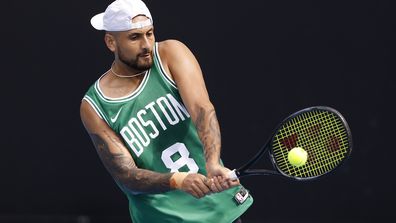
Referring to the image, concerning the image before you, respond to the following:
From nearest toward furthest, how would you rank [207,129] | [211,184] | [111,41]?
1. [211,184]
2. [207,129]
3. [111,41]

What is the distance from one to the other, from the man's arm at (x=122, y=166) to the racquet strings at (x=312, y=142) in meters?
0.55

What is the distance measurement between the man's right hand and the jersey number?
307mm

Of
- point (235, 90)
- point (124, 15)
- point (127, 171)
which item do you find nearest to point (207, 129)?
point (127, 171)

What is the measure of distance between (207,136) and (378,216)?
9.68 feet

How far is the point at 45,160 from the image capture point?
7.73 metres

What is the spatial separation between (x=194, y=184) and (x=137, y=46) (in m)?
0.82

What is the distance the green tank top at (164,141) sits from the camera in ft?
16.4

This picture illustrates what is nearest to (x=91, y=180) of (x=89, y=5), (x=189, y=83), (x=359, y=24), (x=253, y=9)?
(x=89, y=5)

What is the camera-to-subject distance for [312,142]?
489 centimetres

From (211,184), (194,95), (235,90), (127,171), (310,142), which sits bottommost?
(235,90)

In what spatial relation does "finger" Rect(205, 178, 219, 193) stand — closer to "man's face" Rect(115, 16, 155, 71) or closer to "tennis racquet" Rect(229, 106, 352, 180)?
"tennis racquet" Rect(229, 106, 352, 180)

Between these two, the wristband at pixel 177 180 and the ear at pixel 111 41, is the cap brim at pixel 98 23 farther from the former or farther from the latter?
the wristband at pixel 177 180

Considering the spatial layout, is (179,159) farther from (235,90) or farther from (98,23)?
(235,90)

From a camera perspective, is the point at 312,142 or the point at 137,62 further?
the point at 137,62
